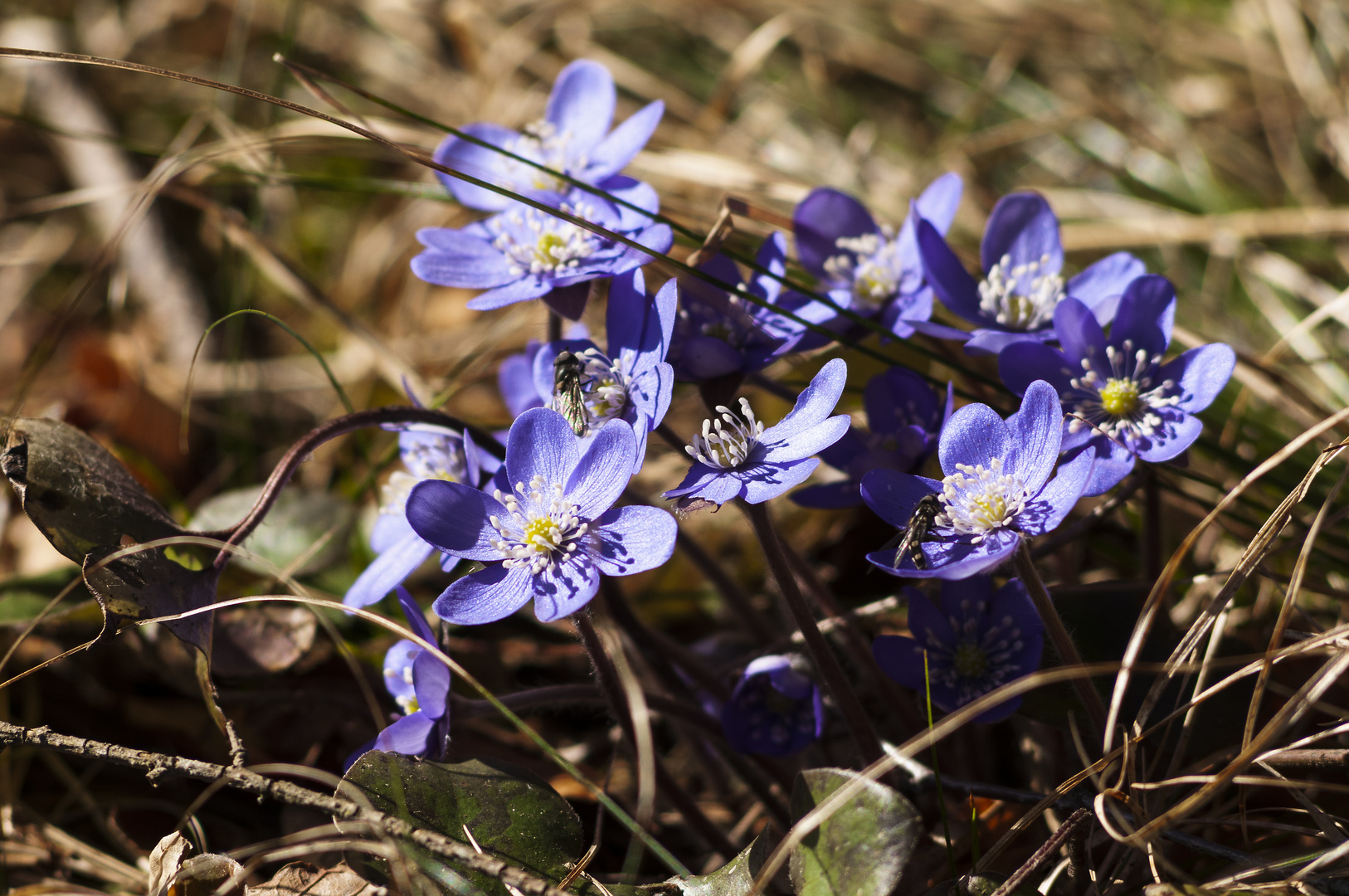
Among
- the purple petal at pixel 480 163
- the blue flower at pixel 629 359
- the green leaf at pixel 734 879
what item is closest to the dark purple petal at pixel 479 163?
the purple petal at pixel 480 163

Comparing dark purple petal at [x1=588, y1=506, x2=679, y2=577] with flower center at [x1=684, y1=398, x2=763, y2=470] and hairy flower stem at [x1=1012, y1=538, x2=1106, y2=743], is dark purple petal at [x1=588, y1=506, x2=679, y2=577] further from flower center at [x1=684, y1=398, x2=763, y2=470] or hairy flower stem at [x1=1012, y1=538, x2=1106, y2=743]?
hairy flower stem at [x1=1012, y1=538, x2=1106, y2=743]

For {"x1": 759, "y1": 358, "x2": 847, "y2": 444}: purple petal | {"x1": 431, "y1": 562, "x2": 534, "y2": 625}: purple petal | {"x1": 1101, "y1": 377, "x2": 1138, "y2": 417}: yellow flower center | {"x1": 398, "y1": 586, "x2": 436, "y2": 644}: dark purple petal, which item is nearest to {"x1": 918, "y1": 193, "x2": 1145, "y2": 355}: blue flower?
{"x1": 1101, "y1": 377, "x2": 1138, "y2": 417}: yellow flower center

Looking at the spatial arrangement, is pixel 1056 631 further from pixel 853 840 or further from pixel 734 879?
pixel 734 879

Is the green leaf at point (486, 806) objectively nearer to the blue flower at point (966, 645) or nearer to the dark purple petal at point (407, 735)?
the dark purple petal at point (407, 735)

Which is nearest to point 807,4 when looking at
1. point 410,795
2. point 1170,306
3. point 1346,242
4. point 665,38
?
point 665,38

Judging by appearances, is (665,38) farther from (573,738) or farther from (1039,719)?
(1039,719)

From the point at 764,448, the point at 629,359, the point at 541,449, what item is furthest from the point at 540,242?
the point at 764,448
